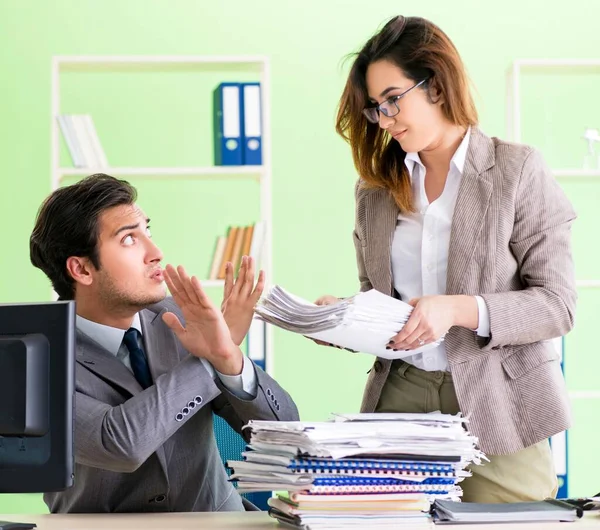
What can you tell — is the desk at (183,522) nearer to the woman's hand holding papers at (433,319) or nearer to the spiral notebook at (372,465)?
the spiral notebook at (372,465)

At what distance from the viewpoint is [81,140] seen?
3652 mm

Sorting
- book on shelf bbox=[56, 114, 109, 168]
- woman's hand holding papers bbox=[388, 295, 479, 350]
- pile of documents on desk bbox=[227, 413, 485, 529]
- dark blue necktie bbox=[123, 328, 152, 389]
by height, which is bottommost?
pile of documents on desk bbox=[227, 413, 485, 529]

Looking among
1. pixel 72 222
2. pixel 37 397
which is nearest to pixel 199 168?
pixel 72 222

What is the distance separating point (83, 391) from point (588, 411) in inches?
117

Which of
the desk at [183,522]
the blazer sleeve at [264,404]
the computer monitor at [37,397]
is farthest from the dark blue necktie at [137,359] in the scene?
the computer monitor at [37,397]

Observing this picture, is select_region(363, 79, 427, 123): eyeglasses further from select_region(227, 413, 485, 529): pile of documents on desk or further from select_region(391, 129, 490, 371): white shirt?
select_region(227, 413, 485, 529): pile of documents on desk

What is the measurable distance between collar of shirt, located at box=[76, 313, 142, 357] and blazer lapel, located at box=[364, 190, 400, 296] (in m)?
0.56

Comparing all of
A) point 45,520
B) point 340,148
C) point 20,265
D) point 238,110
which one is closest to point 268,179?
point 238,110

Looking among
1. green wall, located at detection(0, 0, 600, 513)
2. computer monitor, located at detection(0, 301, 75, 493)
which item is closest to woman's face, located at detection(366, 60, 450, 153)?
computer monitor, located at detection(0, 301, 75, 493)

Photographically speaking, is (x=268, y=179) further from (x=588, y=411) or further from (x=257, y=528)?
(x=257, y=528)

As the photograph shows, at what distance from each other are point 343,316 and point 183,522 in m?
0.44

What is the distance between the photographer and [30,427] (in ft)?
4.78

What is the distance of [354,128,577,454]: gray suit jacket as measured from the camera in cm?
182

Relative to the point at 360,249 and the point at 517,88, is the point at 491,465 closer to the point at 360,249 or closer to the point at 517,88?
the point at 360,249
